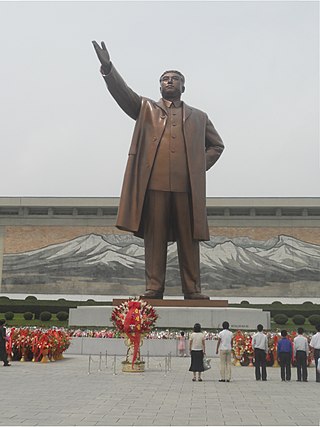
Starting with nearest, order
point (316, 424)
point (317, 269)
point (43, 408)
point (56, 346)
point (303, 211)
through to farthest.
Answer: point (316, 424) < point (43, 408) < point (56, 346) < point (317, 269) < point (303, 211)

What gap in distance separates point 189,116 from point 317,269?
16.5 metres

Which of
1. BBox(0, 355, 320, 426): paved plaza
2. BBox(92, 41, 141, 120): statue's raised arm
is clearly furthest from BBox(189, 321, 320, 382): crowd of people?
BBox(92, 41, 141, 120): statue's raised arm

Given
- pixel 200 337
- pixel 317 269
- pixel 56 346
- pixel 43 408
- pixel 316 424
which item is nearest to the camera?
pixel 316 424

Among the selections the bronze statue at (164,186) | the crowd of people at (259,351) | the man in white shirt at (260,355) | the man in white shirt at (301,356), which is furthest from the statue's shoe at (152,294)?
the man in white shirt at (301,356)

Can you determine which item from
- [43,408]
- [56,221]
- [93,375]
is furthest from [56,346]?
[56,221]

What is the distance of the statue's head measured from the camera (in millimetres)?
9352

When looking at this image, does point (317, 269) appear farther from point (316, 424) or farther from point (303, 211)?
point (316, 424)

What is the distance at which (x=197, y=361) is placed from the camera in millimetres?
6371

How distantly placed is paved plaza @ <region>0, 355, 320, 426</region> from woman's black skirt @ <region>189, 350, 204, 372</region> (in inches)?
7.1

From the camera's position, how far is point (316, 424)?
3871mm

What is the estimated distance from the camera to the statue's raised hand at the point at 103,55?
8.20 metres

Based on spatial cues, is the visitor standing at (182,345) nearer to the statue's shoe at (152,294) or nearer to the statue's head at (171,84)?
the statue's shoe at (152,294)

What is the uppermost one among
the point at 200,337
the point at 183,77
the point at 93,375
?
the point at 183,77

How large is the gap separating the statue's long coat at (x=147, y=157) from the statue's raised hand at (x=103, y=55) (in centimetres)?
→ 70
